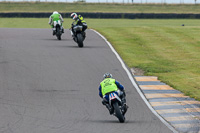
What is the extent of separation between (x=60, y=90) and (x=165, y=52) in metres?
11.0

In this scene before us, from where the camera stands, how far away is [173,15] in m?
56.4

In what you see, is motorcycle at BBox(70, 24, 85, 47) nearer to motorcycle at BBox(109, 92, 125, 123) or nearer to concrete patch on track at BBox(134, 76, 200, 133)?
concrete patch on track at BBox(134, 76, 200, 133)

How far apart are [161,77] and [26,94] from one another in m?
6.89

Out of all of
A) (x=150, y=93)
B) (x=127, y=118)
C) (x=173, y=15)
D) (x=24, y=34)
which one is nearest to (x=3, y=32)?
(x=24, y=34)

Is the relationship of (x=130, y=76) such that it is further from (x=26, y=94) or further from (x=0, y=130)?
(x=0, y=130)

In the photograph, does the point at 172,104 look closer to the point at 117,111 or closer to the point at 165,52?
the point at 117,111

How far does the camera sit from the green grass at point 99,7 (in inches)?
2675

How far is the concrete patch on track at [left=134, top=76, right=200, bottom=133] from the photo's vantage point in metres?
13.3

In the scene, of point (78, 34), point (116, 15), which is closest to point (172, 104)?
point (78, 34)

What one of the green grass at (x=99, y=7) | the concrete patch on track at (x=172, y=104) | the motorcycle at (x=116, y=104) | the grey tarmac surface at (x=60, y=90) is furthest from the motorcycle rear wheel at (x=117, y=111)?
the green grass at (x=99, y=7)

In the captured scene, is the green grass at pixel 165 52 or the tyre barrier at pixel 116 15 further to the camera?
the tyre barrier at pixel 116 15

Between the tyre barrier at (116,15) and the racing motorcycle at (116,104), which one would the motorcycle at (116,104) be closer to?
the racing motorcycle at (116,104)

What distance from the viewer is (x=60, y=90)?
1736cm

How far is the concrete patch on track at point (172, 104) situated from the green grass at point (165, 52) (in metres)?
0.57
